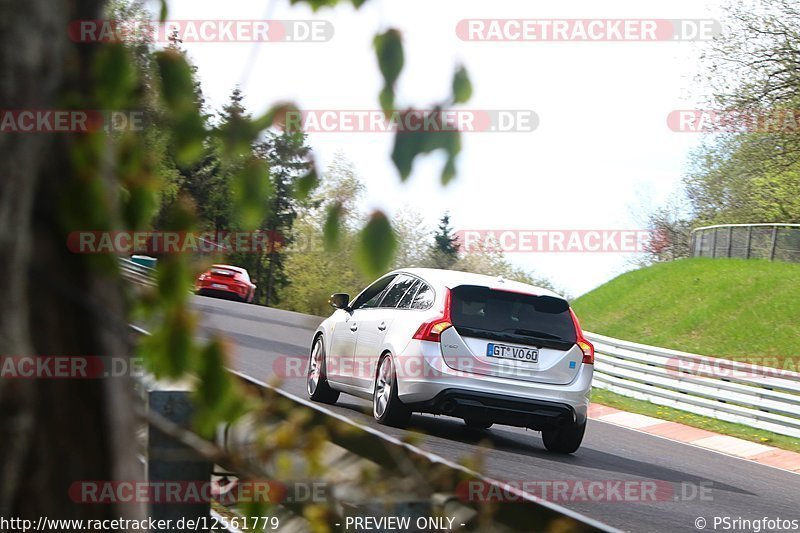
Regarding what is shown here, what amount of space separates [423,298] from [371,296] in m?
1.63

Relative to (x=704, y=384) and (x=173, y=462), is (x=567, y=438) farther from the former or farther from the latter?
(x=704, y=384)

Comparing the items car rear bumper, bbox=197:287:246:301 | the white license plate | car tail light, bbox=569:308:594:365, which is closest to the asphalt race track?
the white license plate

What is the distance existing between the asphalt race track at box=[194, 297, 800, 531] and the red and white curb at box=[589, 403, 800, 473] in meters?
0.72

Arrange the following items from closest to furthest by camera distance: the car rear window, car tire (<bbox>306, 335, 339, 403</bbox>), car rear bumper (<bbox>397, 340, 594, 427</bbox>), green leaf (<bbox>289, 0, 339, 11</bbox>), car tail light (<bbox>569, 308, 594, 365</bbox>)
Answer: green leaf (<bbox>289, 0, 339, 11</bbox>) < car rear bumper (<bbox>397, 340, 594, 427</bbox>) < the car rear window < car tail light (<bbox>569, 308, 594, 365</bbox>) < car tire (<bbox>306, 335, 339, 403</bbox>)

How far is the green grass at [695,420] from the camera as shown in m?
17.0

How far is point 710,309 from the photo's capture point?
35000 millimetres

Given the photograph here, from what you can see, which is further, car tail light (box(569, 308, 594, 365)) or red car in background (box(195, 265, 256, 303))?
red car in background (box(195, 265, 256, 303))

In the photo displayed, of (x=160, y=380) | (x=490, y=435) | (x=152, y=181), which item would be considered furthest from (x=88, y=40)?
(x=490, y=435)

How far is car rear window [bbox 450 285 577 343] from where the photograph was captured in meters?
10.7

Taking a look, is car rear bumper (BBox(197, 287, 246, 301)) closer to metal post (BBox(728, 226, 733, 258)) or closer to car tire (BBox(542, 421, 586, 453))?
metal post (BBox(728, 226, 733, 258))

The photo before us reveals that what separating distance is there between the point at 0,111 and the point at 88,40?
0.24 meters

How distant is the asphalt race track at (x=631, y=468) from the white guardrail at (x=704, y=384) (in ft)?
10.0

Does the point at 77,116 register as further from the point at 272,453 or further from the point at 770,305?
the point at 770,305

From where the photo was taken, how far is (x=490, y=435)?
12.6m
